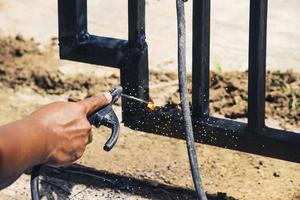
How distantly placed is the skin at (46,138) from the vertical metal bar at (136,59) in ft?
2.78

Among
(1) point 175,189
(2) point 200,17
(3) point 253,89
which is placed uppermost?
(2) point 200,17

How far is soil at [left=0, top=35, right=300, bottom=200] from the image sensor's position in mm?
4211

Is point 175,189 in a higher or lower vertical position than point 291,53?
lower

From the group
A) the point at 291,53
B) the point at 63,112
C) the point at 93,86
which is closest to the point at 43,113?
the point at 63,112

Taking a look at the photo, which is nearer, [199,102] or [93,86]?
[199,102]

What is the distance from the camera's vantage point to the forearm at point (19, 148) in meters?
2.61

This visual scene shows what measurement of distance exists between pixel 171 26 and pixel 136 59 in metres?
1.99

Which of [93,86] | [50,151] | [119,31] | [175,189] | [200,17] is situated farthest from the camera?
[119,31]

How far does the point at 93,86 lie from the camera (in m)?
5.19

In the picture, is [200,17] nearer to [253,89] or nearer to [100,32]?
[253,89]

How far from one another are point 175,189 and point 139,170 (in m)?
0.26

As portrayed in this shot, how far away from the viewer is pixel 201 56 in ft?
12.7

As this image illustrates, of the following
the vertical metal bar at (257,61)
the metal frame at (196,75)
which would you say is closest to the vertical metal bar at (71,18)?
the metal frame at (196,75)

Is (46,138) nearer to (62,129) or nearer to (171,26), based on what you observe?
(62,129)
